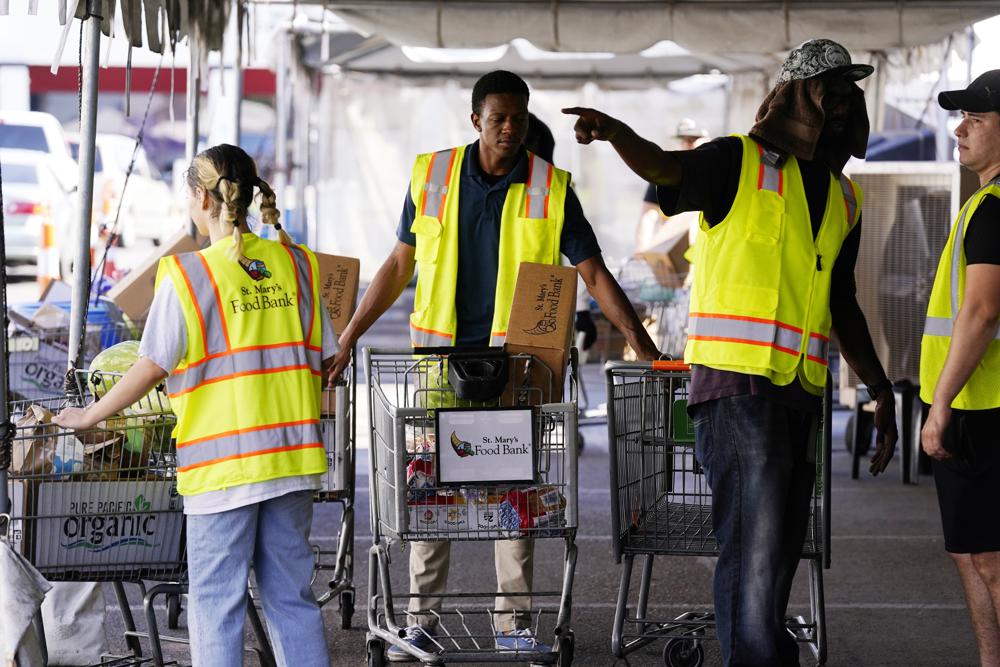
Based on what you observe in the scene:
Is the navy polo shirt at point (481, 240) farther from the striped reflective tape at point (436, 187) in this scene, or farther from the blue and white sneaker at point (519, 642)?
the blue and white sneaker at point (519, 642)

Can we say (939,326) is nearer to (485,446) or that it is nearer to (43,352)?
(485,446)

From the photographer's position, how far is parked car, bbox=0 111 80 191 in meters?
22.0

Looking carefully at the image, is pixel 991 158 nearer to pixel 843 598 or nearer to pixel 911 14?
pixel 843 598

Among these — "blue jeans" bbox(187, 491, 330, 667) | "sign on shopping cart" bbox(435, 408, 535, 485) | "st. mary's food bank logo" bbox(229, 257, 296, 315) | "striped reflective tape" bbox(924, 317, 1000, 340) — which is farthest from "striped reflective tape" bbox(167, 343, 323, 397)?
"striped reflective tape" bbox(924, 317, 1000, 340)

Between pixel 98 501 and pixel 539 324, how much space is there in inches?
67.1

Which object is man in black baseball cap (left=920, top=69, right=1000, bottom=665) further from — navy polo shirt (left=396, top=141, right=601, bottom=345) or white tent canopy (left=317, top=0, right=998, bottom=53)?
white tent canopy (left=317, top=0, right=998, bottom=53)

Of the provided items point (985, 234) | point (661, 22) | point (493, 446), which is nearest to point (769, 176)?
point (985, 234)

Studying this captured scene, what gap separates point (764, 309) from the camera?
4.27 metres

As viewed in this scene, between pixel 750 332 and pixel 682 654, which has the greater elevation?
pixel 750 332

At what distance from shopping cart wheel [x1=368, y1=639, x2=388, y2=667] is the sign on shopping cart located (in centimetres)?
78

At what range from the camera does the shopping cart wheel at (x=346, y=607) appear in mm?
6125

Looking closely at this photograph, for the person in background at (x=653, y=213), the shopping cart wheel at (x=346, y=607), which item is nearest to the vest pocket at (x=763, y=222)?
the shopping cart wheel at (x=346, y=607)

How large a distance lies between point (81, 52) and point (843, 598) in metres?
4.38

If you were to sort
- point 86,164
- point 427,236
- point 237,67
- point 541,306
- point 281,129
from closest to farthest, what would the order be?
point 541,306, point 427,236, point 86,164, point 237,67, point 281,129
